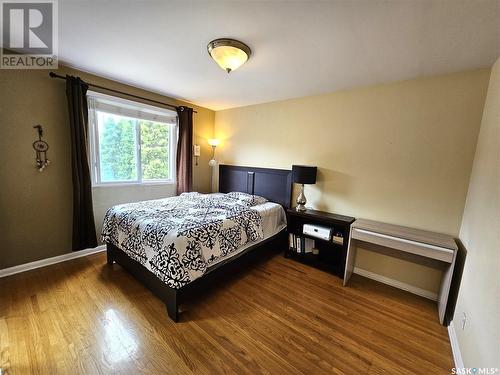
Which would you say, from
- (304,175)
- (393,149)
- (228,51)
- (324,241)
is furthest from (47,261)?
(393,149)

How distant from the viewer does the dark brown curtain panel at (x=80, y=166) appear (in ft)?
8.16

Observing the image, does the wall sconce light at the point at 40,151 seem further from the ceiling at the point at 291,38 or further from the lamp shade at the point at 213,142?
the lamp shade at the point at 213,142

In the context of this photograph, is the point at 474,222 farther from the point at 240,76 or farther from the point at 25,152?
the point at 25,152

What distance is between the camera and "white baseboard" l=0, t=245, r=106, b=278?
7.57 ft

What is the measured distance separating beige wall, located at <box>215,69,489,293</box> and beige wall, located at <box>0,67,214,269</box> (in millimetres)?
2965

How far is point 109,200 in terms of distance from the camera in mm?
3023

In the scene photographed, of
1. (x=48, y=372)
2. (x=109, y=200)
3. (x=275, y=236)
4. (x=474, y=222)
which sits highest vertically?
(x=474, y=222)

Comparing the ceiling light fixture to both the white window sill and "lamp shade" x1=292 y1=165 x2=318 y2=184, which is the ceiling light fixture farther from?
the white window sill

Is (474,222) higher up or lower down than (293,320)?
higher up

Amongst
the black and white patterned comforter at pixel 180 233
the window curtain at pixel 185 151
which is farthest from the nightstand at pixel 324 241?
the window curtain at pixel 185 151

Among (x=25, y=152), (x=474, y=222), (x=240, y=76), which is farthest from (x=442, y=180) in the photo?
(x=25, y=152)

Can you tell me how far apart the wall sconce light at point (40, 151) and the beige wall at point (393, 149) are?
10.1ft

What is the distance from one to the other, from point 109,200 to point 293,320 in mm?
2907

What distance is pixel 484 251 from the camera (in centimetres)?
141
